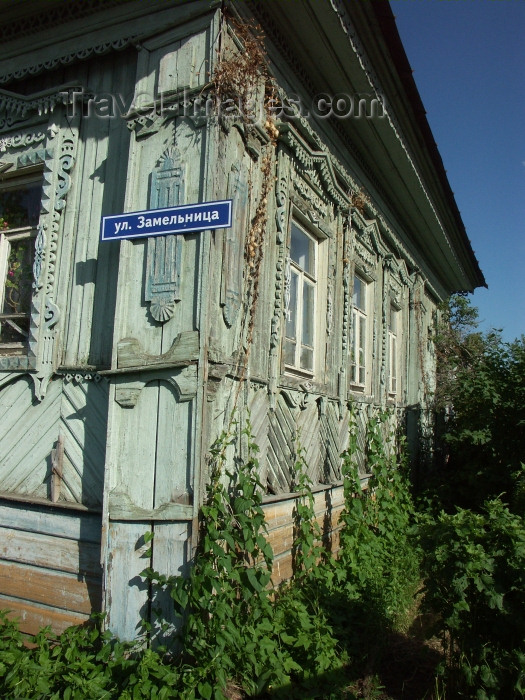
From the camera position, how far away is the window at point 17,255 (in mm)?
4430

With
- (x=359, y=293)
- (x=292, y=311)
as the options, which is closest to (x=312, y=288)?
(x=292, y=311)

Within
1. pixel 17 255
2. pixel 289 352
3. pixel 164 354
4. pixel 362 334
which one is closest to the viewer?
pixel 164 354

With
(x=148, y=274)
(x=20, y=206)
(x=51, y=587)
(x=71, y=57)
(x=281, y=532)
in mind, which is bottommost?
(x=51, y=587)

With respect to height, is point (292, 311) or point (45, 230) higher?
point (45, 230)

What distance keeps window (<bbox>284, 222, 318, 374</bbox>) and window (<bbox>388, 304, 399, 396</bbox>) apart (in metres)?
3.74

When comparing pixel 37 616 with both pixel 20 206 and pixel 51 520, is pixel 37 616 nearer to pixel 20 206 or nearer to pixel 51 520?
pixel 51 520

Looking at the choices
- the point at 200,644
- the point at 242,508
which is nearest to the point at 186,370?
the point at 242,508

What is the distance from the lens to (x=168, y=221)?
3.64 metres

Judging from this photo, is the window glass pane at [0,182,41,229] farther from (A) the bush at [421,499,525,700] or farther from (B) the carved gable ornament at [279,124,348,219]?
(A) the bush at [421,499,525,700]

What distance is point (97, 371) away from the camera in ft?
12.2

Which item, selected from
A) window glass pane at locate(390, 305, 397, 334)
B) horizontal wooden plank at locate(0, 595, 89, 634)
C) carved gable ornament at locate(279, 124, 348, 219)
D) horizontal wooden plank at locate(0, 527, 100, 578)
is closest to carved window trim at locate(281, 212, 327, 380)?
carved gable ornament at locate(279, 124, 348, 219)

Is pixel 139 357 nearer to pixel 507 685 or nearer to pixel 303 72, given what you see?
pixel 507 685

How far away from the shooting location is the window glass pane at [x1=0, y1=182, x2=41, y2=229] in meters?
4.66

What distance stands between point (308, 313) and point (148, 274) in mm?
2486
